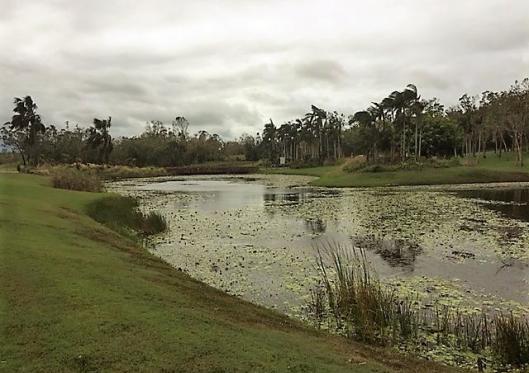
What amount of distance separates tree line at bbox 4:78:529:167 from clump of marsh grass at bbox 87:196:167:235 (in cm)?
5016

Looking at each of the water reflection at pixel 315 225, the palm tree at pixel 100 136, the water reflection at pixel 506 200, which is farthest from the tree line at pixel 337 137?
the water reflection at pixel 315 225

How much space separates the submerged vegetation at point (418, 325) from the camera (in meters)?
9.07

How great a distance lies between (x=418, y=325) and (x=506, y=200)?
3170 centimetres

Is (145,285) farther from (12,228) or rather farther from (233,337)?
(12,228)

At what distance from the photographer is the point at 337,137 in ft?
399

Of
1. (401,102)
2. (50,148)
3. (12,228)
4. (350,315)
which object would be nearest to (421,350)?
(350,315)

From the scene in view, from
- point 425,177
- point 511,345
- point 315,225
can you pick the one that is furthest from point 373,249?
point 425,177

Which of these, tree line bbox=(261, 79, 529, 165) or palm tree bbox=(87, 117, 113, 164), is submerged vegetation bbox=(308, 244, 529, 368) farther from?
palm tree bbox=(87, 117, 113, 164)

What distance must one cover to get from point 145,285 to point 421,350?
20.1 feet

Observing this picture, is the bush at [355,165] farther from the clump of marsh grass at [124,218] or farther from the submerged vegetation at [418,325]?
the submerged vegetation at [418,325]

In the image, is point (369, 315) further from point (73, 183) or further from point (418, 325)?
point (73, 183)

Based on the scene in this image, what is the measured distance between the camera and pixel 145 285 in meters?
10.9

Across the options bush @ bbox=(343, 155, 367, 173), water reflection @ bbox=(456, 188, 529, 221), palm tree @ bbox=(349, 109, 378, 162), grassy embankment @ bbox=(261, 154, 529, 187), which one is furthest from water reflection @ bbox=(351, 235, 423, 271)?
palm tree @ bbox=(349, 109, 378, 162)

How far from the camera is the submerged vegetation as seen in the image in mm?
9070
